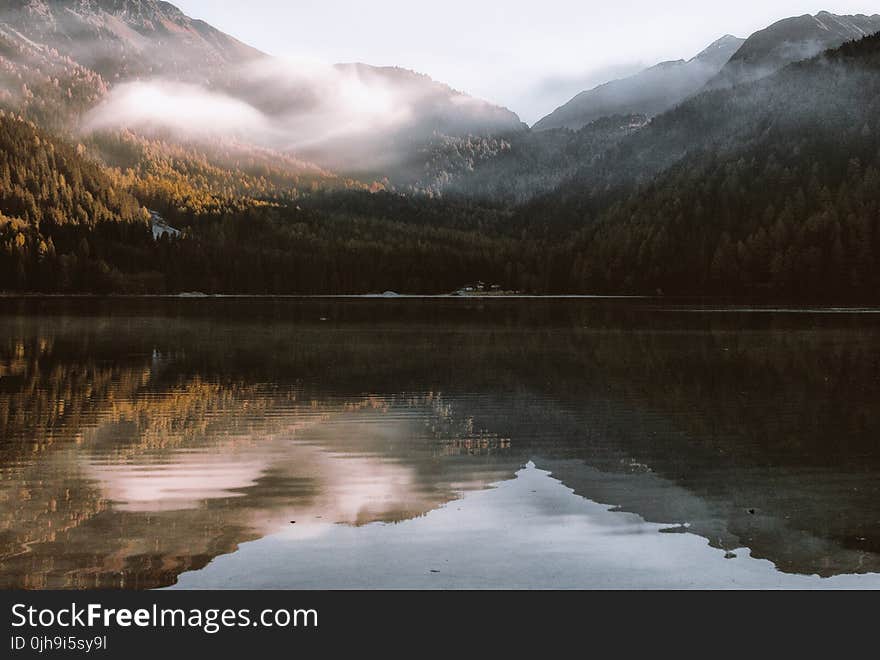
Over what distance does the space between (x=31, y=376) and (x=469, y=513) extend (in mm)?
29059

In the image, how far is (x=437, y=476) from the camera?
65.3 feet

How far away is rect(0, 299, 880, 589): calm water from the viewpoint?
13195 mm

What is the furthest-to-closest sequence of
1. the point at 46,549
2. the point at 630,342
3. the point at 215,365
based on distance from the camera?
the point at 630,342 → the point at 215,365 → the point at 46,549

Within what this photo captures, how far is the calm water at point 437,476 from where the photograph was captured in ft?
43.3

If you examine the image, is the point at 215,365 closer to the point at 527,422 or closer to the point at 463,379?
the point at 463,379

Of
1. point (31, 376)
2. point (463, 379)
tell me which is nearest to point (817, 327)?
point (463, 379)

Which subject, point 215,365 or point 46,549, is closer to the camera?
point 46,549

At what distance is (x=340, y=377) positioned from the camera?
39844mm
